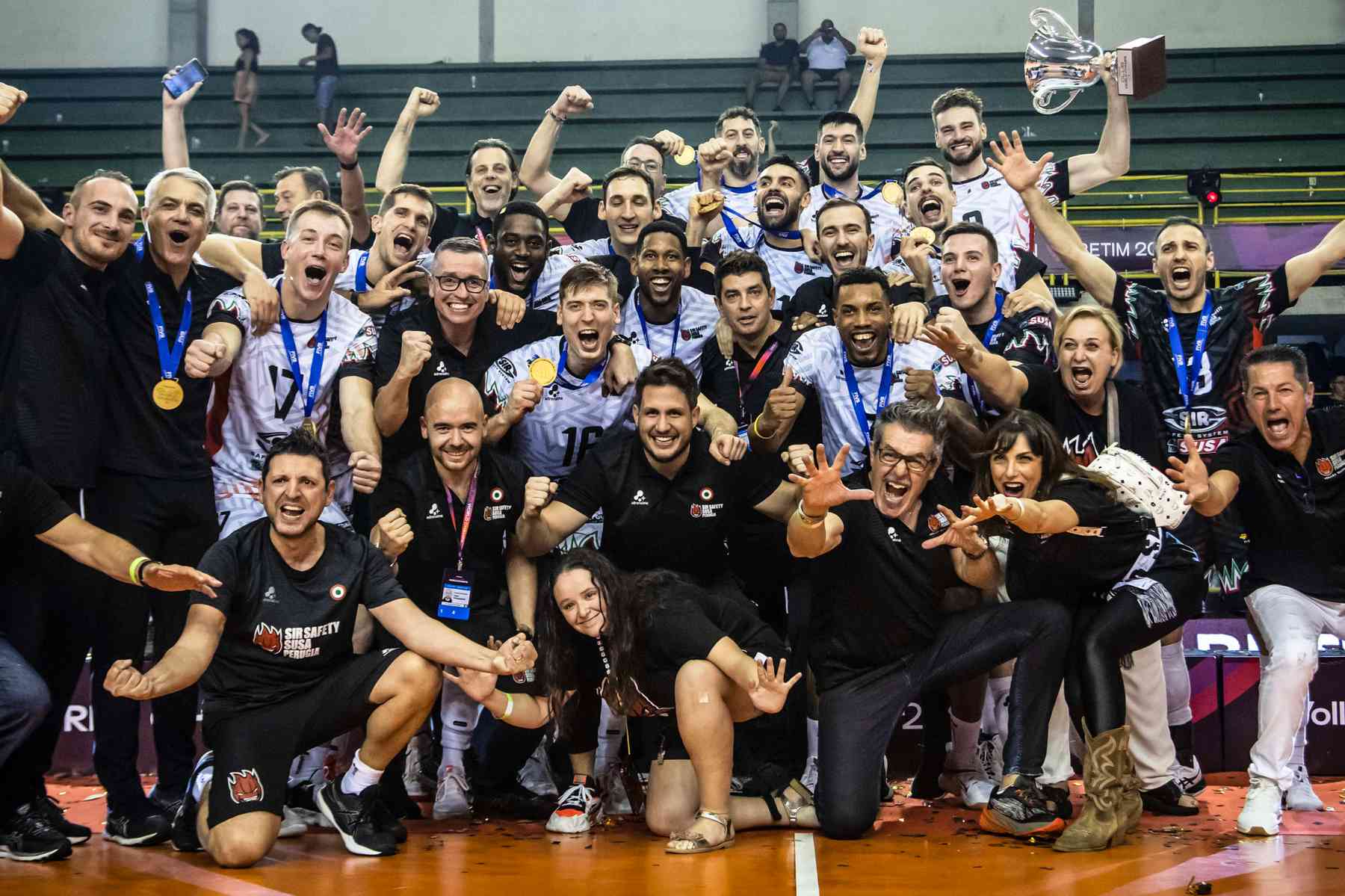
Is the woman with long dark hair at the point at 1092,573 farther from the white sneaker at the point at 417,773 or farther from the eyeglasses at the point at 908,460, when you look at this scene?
the white sneaker at the point at 417,773

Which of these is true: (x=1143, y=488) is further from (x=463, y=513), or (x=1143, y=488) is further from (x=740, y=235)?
(x=740, y=235)

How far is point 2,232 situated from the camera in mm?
4688

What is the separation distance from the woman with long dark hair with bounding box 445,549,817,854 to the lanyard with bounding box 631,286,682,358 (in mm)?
1305

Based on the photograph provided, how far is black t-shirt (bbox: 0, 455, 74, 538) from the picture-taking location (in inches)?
181

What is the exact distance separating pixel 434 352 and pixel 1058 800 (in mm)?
2987

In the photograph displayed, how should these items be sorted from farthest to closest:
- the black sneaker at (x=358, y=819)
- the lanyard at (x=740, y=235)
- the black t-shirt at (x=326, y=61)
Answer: the black t-shirt at (x=326, y=61) < the lanyard at (x=740, y=235) < the black sneaker at (x=358, y=819)

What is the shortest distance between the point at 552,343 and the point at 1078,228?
336 inches

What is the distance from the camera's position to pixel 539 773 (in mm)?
5691

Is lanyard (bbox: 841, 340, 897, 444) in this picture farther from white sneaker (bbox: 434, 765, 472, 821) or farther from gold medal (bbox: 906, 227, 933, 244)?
white sneaker (bbox: 434, 765, 472, 821)

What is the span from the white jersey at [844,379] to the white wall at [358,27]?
1318cm

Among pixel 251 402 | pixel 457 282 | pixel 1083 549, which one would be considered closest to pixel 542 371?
pixel 457 282

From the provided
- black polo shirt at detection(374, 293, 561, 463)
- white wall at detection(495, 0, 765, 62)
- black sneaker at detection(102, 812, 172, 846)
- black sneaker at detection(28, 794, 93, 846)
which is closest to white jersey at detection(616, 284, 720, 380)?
black polo shirt at detection(374, 293, 561, 463)

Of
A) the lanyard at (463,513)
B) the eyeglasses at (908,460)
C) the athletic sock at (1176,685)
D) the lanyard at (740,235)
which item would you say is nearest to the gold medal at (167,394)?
the lanyard at (463,513)

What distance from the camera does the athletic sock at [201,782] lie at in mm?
4789
